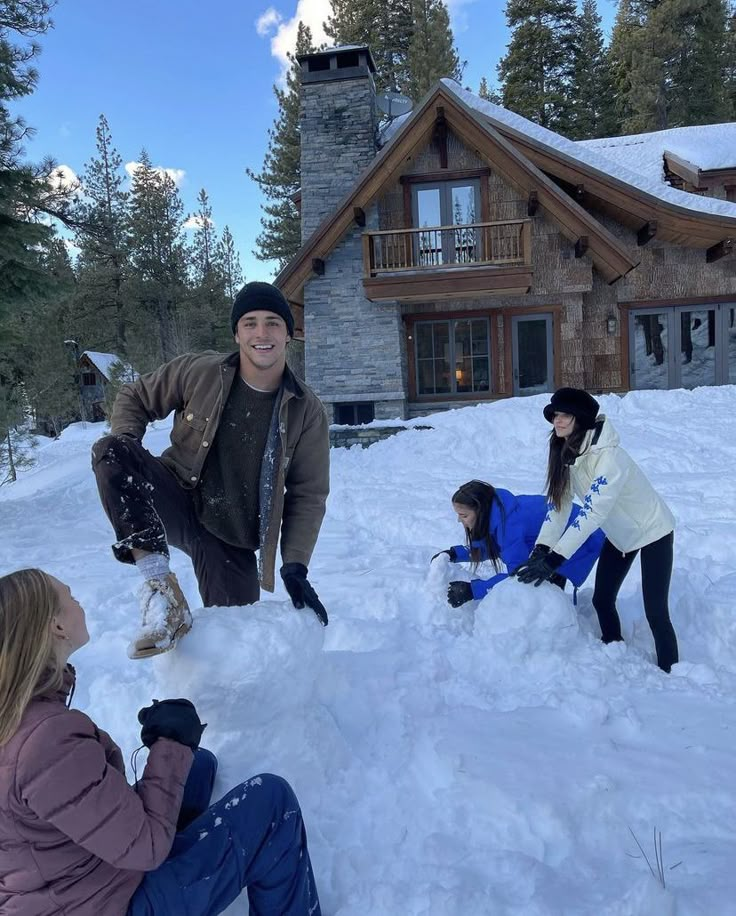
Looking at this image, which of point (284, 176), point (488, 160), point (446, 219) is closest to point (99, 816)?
point (446, 219)

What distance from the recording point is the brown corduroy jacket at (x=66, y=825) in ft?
4.37

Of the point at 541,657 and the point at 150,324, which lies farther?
the point at 150,324

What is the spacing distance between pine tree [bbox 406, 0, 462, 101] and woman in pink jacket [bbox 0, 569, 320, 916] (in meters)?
30.1

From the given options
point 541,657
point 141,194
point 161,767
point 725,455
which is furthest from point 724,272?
point 141,194

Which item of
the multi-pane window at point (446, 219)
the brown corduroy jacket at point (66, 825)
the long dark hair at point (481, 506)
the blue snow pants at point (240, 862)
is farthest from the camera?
the multi-pane window at point (446, 219)

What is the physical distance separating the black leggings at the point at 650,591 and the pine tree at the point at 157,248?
29.9m

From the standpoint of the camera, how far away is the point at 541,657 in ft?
10.8

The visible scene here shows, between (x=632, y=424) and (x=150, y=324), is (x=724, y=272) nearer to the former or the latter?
(x=632, y=424)

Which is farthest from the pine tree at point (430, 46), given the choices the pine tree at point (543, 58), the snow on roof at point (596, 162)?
the snow on roof at point (596, 162)

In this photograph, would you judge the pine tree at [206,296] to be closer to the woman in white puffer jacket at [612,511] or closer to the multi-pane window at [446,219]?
the multi-pane window at [446,219]

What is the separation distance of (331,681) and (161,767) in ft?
3.92

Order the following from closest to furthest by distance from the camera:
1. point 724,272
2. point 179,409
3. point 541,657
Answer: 1. point 179,409
2. point 541,657
3. point 724,272

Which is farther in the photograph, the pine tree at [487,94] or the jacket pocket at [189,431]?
the pine tree at [487,94]

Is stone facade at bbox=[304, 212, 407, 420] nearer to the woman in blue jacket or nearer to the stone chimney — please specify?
the stone chimney
